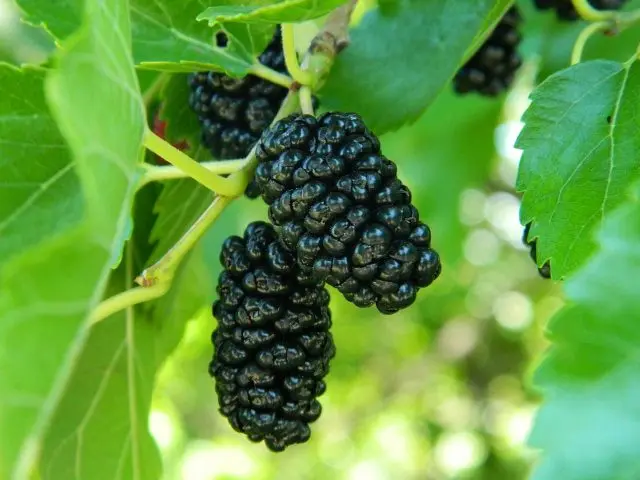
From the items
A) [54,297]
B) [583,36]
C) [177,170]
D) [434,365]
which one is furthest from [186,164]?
[434,365]

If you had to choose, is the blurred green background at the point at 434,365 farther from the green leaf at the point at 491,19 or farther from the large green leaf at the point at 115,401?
the green leaf at the point at 491,19

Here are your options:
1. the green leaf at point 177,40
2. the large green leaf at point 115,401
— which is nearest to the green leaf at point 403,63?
the green leaf at point 177,40

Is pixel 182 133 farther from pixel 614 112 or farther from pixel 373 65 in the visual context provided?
pixel 614 112

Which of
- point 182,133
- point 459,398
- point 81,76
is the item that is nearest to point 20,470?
point 81,76

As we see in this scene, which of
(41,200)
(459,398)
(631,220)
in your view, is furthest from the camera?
(459,398)

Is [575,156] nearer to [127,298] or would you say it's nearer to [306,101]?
[306,101]
